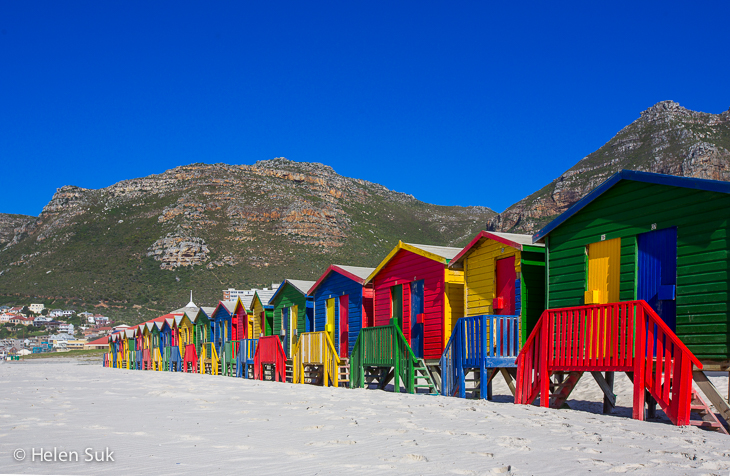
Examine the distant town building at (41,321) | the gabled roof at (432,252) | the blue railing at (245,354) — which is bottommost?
the distant town building at (41,321)

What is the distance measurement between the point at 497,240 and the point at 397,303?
506 centimetres

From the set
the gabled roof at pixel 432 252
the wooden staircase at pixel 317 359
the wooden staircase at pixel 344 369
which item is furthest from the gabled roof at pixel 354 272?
the wooden staircase at pixel 344 369

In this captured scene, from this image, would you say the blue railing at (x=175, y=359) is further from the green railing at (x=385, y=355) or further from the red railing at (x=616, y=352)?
the red railing at (x=616, y=352)

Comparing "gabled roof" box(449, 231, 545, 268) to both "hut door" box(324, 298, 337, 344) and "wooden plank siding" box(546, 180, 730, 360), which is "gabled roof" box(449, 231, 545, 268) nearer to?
"wooden plank siding" box(546, 180, 730, 360)

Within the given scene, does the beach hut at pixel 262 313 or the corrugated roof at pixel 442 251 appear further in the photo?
the beach hut at pixel 262 313

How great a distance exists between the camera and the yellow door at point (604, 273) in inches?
505

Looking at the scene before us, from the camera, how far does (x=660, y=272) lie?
1193cm

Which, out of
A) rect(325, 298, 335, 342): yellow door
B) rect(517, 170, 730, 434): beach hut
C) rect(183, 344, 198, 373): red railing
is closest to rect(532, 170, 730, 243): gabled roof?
rect(517, 170, 730, 434): beach hut

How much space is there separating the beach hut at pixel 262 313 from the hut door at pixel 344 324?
7284 millimetres

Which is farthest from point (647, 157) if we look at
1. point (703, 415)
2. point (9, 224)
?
point (9, 224)

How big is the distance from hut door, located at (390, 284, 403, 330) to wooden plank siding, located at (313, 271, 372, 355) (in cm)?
174

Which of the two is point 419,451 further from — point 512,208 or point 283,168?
point 283,168

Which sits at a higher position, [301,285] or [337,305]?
[301,285]

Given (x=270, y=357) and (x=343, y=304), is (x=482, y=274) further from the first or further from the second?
(x=270, y=357)
